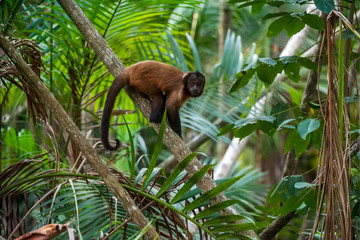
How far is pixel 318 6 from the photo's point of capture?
7.77 ft

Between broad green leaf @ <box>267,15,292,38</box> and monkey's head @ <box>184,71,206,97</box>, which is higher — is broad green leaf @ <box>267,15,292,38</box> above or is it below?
above

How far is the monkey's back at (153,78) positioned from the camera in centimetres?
386

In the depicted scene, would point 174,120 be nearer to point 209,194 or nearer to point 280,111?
point 280,111

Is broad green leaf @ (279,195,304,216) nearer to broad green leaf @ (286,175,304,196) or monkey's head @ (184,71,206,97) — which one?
broad green leaf @ (286,175,304,196)

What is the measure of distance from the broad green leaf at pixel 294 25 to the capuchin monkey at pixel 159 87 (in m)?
1.38

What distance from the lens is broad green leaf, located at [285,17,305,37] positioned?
2.74 metres

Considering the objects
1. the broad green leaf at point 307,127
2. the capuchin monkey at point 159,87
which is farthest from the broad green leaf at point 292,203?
the capuchin monkey at point 159,87

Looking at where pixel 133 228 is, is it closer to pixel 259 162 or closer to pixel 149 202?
pixel 149 202

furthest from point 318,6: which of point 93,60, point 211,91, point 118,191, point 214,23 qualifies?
point 214,23

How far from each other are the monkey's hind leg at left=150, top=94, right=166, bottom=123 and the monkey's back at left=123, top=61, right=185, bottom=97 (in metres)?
0.06

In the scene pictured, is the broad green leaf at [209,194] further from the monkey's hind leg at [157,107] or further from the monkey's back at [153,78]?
the monkey's back at [153,78]

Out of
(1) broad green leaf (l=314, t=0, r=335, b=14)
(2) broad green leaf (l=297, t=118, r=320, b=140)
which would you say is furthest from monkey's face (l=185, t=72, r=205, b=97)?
(2) broad green leaf (l=297, t=118, r=320, b=140)

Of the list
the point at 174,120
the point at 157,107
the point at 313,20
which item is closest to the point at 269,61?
Result: the point at 313,20

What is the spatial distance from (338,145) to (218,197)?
89 centimetres
